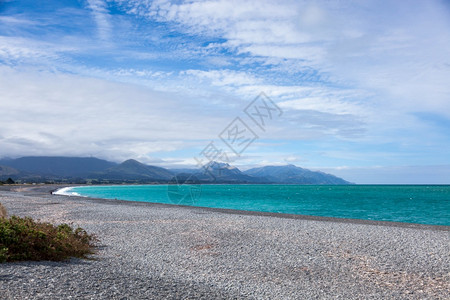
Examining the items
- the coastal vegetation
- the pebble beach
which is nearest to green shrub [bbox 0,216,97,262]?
the coastal vegetation

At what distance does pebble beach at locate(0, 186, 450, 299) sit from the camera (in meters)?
6.76

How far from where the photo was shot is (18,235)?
832 cm

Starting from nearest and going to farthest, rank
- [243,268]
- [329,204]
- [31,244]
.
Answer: [31,244] → [243,268] → [329,204]

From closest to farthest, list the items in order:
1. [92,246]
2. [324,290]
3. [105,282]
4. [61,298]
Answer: [61,298] → [105,282] → [324,290] → [92,246]

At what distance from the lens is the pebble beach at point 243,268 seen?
676cm

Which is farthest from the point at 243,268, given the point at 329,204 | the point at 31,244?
the point at 329,204

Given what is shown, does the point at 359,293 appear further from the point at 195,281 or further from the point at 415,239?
the point at 415,239

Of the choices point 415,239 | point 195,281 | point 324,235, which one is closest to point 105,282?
point 195,281

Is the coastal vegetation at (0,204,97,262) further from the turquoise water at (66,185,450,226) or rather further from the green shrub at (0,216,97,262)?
the turquoise water at (66,185,450,226)

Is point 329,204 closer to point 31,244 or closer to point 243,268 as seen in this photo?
point 243,268

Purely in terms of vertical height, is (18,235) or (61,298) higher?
(18,235)

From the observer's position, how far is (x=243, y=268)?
9.05m

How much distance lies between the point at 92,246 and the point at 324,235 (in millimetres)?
8752

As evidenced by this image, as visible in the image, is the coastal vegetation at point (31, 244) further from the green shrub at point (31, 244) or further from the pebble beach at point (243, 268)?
the pebble beach at point (243, 268)
